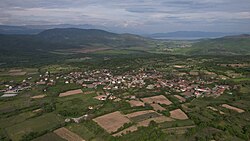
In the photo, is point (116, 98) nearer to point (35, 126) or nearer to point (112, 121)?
point (112, 121)

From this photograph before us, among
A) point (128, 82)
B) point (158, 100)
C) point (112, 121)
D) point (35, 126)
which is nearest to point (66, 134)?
point (35, 126)

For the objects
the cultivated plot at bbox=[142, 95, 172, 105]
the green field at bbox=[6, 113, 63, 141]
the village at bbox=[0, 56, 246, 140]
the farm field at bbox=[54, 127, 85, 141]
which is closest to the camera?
the farm field at bbox=[54, 127, 85, 141]

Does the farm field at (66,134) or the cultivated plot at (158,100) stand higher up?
the cultivated plot at (158,100)

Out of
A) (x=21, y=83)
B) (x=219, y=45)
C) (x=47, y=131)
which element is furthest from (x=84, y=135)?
(x=219, y=45)

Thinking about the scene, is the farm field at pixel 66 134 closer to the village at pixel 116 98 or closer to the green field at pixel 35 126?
the village at pixel 116 98

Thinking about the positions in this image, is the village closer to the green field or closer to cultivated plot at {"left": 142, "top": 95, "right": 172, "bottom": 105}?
cultivated plot at {"left": 142, "top": 95, "right": 172, "bottom": 105}

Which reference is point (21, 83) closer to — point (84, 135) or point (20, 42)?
point (84, 135)

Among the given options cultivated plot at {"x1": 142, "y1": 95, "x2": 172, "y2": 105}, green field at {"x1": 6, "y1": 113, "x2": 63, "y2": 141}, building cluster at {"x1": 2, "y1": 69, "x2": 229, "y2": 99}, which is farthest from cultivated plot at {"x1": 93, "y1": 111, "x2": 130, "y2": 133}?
building cluster at {"x1": 2, "y1": 69, "x2": 229, "y2": 99}

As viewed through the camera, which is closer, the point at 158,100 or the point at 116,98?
the point at 158,100

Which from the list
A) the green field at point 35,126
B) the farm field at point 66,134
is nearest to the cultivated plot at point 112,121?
the farm field at point 66,134

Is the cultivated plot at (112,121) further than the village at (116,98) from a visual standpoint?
No

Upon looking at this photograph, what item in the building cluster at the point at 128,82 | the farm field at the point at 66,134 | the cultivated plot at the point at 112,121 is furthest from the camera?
the building cluster at the point at 128,82

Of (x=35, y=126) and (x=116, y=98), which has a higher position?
(x=116, y=98)
